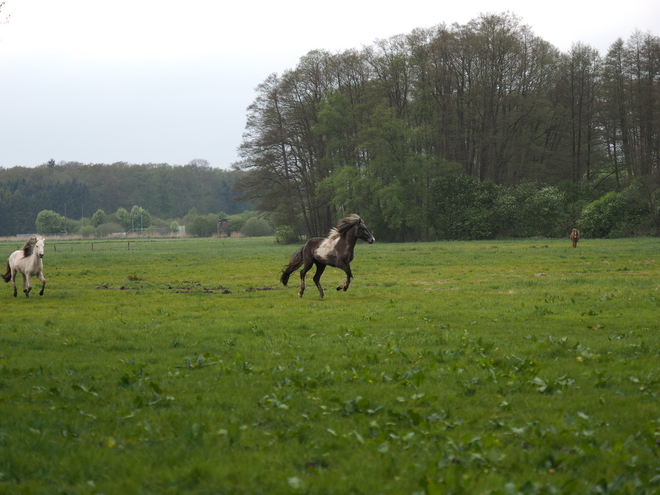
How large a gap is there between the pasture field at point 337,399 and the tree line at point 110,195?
139 metres

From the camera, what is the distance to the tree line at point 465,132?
66.6 m

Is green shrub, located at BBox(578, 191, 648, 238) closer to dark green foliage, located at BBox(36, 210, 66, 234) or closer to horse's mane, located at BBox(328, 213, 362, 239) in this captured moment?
horse's mane, located at BBox(328, 213, 362, 239)

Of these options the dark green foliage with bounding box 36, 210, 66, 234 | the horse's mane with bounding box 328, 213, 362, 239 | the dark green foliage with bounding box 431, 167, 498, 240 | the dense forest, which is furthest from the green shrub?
the dark green foliage with bounding box 36, 210, 66, 234

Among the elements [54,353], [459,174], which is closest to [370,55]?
[459,174]

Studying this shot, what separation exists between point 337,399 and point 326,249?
12.3m

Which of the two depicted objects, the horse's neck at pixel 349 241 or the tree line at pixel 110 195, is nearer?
the horse's neck at pixel 349 241

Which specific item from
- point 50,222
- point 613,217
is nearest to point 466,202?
point 613,217

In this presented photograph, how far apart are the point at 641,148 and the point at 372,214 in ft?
90.0

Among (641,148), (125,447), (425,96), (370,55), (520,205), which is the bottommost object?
(125,447)

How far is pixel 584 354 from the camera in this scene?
1012 cm

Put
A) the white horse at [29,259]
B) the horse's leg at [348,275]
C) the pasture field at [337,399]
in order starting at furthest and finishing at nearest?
1. the white horse at [29,259]
2. the horse's leg at [348,275]
3. the pasture field at [337,399]

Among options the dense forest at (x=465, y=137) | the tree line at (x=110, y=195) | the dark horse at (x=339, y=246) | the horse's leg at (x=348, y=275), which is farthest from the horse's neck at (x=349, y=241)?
the tree line at (x=110, y=195)

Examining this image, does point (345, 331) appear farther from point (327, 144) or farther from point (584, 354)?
point (327, 144)

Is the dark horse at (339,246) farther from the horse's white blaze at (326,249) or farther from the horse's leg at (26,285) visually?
the horse's leg at (26,285)
